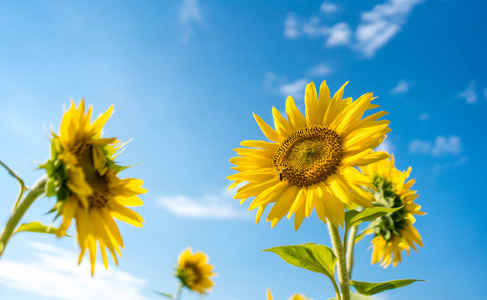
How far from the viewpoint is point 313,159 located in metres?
3.03

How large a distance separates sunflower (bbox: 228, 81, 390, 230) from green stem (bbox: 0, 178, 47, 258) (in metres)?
1.41

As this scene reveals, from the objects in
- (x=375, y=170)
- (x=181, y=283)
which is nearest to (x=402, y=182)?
(x=375, y=170)

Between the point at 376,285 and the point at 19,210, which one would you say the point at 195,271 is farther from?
the point at 19,210

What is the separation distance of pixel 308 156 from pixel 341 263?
0.82 metres

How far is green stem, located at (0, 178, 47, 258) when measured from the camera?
67.8 inches

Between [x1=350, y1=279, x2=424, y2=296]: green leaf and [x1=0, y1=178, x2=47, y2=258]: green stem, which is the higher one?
[x1=350, y1=279, x2=424, y2=296]: green leaf

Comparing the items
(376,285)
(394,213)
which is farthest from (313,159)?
(394,213)

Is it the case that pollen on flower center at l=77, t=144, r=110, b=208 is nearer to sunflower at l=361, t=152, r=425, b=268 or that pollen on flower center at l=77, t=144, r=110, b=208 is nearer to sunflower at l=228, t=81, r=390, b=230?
sunflower at l=228, t=81, r=390, b=230

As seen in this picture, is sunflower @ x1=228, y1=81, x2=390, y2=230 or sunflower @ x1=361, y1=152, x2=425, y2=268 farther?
sunflower @ x1=361, y1=152, x2=425, y2=268

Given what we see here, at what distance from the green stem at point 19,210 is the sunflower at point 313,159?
1.41 m

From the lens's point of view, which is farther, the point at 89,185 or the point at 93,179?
the point at 93,179

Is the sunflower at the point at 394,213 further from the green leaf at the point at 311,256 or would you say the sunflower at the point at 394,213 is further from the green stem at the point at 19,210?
the green stem at the point at 19,210

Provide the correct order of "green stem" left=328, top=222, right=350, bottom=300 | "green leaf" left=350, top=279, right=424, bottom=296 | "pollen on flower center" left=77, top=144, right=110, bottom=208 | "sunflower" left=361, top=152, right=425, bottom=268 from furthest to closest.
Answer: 1. "sunflower" left=361, top=152, right=425, bottom=268
2. "green leaf" left=350, top=279, right=424, bottom=296
3. "green stem" left=328, top=222, right=350, bottom=300
4. "pollen on flower center" left=77, top=144, right=110, bottom=208

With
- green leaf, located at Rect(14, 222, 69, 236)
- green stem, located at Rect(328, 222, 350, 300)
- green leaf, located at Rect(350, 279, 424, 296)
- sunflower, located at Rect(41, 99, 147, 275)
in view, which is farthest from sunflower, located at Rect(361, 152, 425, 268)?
green leaf, located at Rect(14, 222, 69, 236)
